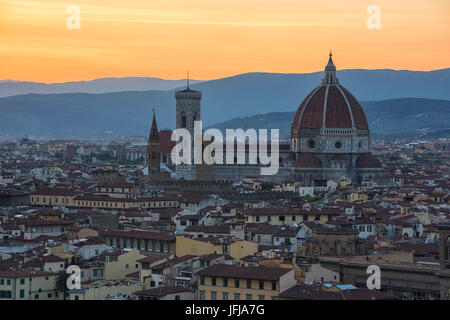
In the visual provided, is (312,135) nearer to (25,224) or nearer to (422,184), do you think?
(422,184)

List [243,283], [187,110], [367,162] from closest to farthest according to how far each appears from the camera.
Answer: [243,283] < [367,162] < [187,110]

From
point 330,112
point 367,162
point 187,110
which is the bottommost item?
point 367,162

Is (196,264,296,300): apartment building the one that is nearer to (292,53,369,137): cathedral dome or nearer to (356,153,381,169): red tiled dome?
(356,153,381,169): red tiled dome

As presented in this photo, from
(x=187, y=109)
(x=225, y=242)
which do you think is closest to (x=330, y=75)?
(x=187, y=109)

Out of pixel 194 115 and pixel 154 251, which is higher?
pixel 194 115

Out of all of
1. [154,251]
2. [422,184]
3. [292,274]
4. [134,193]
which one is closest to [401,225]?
[154,251]

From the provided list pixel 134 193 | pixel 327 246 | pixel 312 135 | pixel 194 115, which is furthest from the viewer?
pixel 194 115

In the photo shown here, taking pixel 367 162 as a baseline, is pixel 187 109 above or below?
above

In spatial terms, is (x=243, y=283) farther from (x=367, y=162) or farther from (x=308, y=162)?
(x=367, y=162)
